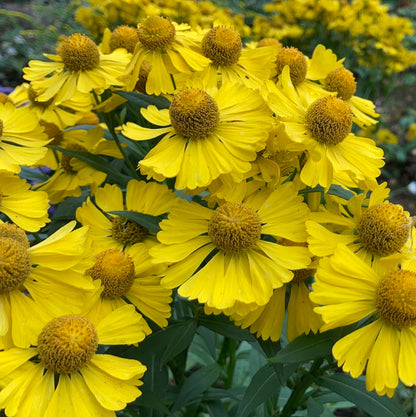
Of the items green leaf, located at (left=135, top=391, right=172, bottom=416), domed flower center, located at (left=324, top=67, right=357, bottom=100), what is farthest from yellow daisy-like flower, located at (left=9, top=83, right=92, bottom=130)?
green leaf, located at (left=135, top=391, right=172, bottom=416)

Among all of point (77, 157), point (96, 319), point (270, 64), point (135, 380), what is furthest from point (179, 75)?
point (135, 380)

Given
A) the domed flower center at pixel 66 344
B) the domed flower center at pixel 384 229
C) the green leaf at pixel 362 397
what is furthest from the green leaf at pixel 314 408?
the domed flower center at pixel 66 344

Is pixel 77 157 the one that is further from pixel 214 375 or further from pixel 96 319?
pixel 214 375

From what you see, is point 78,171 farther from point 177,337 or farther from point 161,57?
point 177,337

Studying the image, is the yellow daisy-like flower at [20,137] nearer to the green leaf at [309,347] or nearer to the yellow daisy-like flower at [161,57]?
the yellow daisy-like flower at [161,57]

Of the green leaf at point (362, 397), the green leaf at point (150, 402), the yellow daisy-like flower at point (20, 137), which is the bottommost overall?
the green leaf at point (150, 402)

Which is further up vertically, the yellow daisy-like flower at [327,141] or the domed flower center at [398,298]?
the yellow daisy-like flower at [327,141]

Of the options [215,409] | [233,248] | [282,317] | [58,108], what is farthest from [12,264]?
[215,409]
